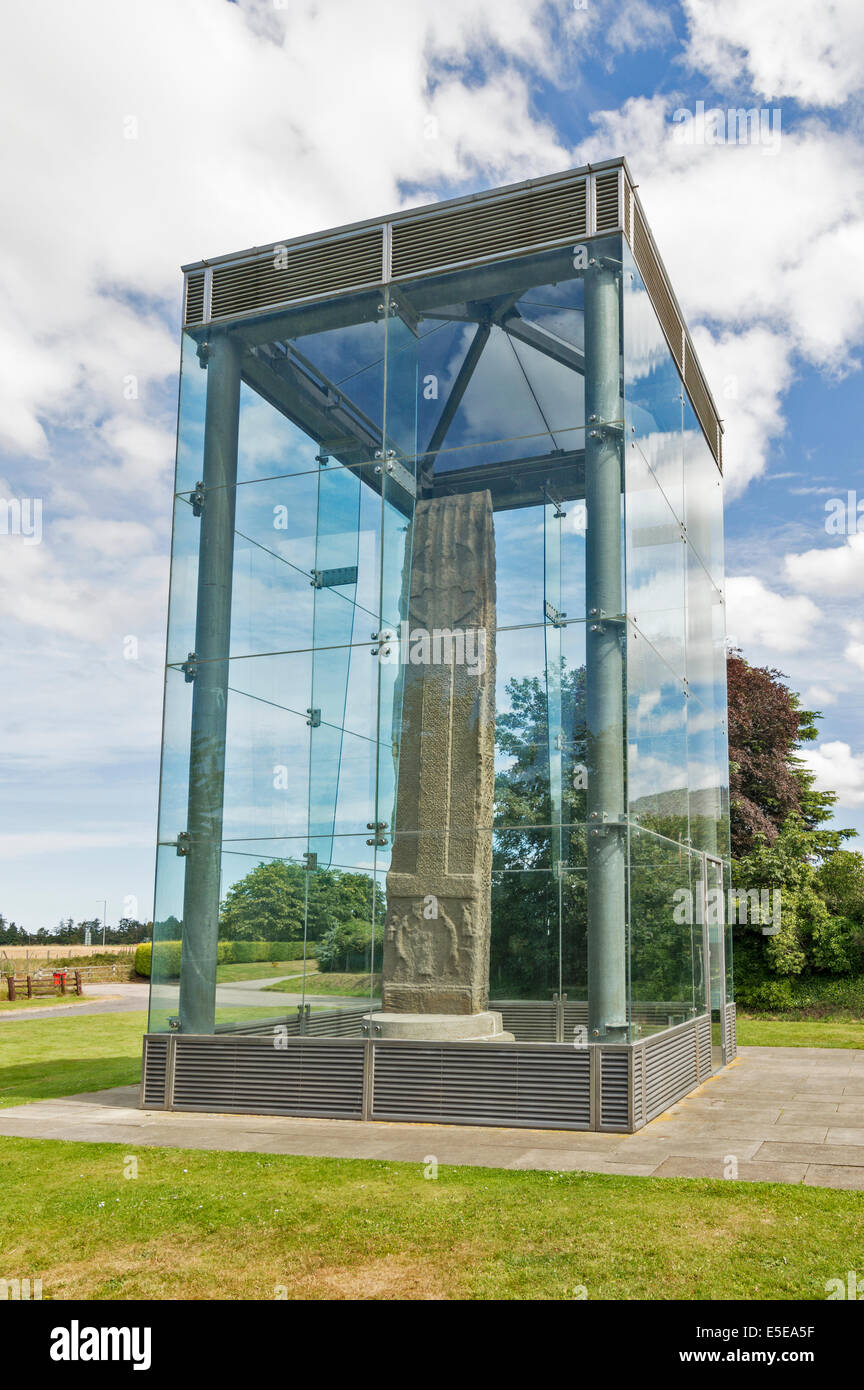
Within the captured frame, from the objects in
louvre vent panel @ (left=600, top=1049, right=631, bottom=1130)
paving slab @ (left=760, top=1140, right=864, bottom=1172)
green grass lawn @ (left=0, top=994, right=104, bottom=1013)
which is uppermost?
louvre vent panel @ (left=600, top=1049, right=631, bottom=1130)

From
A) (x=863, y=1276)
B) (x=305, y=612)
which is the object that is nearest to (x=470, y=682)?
(x=305, y=612)

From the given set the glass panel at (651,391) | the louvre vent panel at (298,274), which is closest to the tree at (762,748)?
the glass panel at (651,391)

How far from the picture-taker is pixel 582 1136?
9.39m

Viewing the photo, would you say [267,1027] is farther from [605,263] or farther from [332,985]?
[605,263]

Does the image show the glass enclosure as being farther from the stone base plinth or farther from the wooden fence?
the wooden fence

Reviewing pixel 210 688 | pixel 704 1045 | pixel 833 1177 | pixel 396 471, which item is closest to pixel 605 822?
pixel 833 1177

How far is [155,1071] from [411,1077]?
9.06ft

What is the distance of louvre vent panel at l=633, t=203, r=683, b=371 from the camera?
38.5 feet

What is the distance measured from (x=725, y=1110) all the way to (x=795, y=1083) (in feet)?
8.27

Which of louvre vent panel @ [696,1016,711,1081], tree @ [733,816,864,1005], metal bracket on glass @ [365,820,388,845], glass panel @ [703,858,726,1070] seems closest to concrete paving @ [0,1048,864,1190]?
louvre vent panel @ [696,1016,711,1081]

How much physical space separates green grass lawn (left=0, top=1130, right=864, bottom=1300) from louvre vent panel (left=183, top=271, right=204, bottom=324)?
894cm

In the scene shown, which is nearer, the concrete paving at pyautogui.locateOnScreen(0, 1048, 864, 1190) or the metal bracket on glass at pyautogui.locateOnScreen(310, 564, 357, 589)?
the concrete paving at pyautogui.locateOnScreen(0, 1048, 864, 1190)

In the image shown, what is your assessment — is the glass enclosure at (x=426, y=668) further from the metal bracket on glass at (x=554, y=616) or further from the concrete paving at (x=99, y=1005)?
the concrete paving at (x=99, y=1005)
